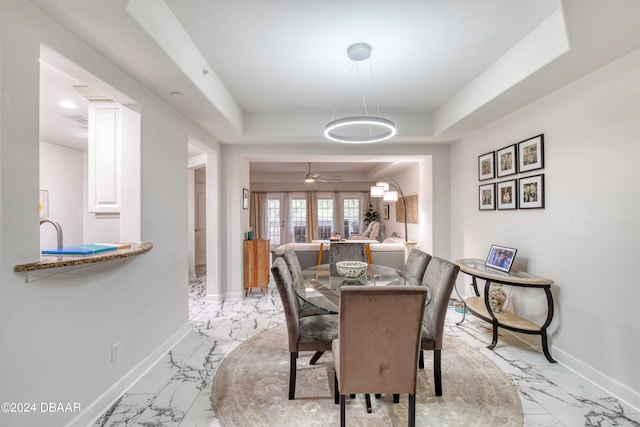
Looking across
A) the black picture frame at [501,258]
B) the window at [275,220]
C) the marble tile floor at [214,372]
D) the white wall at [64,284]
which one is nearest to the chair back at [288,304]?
the marble tile floor at [214,372]

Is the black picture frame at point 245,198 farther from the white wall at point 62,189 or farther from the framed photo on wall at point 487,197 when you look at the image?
the framed photo on wall at point 487,197

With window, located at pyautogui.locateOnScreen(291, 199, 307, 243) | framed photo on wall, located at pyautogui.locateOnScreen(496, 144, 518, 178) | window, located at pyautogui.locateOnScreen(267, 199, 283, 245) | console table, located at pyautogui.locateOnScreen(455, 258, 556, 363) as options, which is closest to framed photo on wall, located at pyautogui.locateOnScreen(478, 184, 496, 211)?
framed photo on wall, located at pyautogui.locateOnScreen(496, 144, 518, 178)

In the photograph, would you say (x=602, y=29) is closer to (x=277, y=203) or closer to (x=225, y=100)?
(x=225, y=100)

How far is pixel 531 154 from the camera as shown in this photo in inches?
102

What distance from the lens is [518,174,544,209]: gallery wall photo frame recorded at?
8.21ft

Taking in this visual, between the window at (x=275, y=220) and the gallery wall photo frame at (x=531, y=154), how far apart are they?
713cm

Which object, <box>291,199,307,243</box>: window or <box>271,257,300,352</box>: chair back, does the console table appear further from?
<box>291,199,307,243</box>: window

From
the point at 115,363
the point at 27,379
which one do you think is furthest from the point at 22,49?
the point at 115,363

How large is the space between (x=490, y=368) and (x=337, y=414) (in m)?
1.40

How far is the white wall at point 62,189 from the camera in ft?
14.0

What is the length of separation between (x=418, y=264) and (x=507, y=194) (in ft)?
4.38

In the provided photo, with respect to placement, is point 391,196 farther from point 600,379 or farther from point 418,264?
point 600,379

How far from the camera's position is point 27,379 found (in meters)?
1.31

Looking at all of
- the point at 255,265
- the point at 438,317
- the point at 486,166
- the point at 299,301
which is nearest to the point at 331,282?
the point at 299,301
